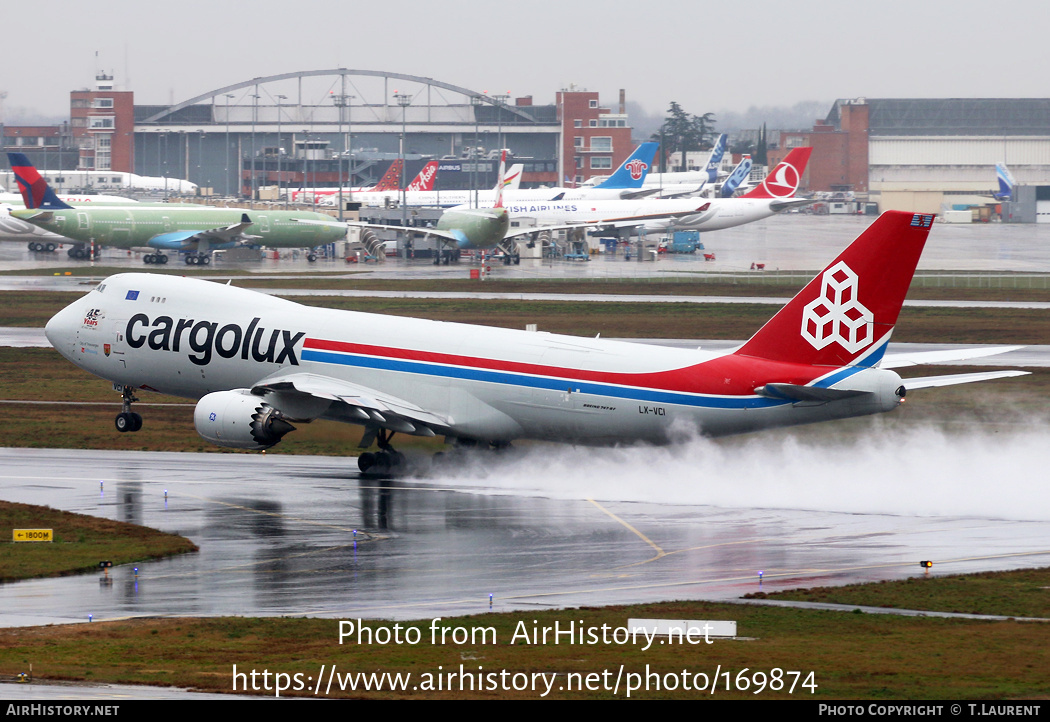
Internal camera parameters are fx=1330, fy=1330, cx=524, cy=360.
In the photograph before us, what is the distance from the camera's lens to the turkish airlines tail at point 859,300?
34.8 metres

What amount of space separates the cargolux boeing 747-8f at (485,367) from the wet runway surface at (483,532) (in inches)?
67.6

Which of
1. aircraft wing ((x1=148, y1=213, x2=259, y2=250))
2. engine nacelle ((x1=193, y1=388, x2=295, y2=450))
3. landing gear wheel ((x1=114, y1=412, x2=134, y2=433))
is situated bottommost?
landing gear wheel ((x1=114, y1=412, x2=134, y2=433))

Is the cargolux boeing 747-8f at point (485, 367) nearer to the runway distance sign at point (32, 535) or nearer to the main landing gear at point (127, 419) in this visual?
the main landing gear at point (127, 419)

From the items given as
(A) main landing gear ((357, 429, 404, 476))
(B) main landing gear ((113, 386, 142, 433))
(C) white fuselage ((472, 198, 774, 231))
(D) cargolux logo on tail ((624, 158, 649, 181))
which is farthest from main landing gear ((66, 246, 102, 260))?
(A) main landing gear ((357, 429, 404, 476))

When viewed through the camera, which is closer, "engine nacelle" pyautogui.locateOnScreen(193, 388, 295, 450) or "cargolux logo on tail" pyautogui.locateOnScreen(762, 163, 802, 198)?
"engine nacelle" pyautogui.locateOnScreen(193, 388, 295, 450)

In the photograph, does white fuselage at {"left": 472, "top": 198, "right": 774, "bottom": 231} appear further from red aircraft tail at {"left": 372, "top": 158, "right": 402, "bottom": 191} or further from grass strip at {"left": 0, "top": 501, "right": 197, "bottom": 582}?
grass strip at {"left": 0, "top": 501, "right": 197, "bottom": 582}

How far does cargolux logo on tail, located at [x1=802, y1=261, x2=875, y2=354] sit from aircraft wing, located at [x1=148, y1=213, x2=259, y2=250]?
94882mm

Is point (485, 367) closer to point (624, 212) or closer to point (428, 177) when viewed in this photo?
point (624, 212)

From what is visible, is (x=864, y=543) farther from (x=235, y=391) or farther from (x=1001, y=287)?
(x=1001, y=287)

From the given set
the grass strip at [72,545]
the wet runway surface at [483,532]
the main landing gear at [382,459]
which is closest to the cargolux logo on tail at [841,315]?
the wet runway surface at [483,532]

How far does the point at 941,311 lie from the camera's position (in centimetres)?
8206

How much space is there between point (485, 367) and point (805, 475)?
386 inches

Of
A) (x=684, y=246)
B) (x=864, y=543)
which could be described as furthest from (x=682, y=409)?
(x=684, y=246)

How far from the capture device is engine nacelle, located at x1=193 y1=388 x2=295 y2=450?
1485 inches
